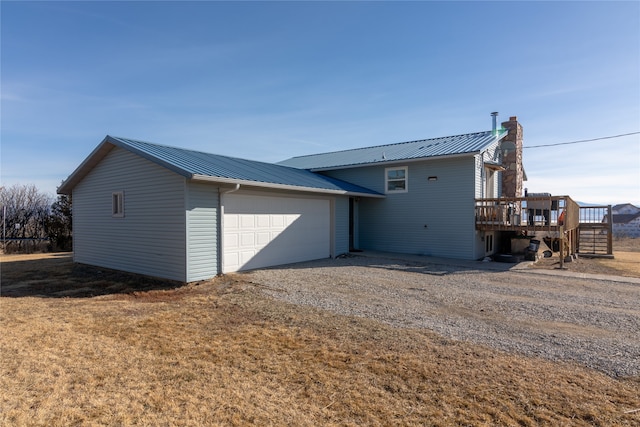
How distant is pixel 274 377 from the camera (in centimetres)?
360

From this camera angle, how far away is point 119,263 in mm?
10500

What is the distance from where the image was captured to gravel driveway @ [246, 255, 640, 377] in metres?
4.57

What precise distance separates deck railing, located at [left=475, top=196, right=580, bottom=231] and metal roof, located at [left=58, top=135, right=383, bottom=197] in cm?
479

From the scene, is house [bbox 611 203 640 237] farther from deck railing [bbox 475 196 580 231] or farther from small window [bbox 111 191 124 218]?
small window [bbox 111 191 124 218]

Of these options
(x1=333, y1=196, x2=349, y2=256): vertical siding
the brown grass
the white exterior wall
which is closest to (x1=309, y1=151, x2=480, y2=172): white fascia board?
(x1=333, y1=196, x2=349, y2=256): vertical siding


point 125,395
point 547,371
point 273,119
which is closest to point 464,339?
point 547,371

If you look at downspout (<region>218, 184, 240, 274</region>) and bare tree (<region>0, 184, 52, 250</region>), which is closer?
downspout (<region>218, 184, 240, 274</region>)

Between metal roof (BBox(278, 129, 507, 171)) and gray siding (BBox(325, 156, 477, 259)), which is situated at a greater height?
metal roof (BBox(278, 129, 507, 171))

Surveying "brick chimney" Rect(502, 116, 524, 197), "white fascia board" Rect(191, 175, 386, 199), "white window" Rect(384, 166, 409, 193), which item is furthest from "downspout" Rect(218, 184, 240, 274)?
"brick chimney" Rect(502, 116, 524, 197)

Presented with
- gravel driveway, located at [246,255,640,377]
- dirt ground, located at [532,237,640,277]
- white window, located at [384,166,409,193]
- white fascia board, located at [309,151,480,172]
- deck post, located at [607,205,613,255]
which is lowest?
dirt ground, located at [532,237,640,277]

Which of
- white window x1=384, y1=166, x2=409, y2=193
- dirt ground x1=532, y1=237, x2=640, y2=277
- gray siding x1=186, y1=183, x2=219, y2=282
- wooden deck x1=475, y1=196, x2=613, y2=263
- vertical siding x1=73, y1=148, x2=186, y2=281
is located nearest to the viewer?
gray siding x1=186, y1=183, x2=219, y2=282

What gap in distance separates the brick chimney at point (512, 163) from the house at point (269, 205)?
0.05 meters

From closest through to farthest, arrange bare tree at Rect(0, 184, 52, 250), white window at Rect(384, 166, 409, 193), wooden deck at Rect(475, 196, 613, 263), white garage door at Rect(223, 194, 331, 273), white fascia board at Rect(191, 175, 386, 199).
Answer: white fascia board at Rect(191, 175, 386, 199) → white garage door at Rect(223, 194, 331, 273) → wooden deck at Rect(475, 196, 613, 263) → white window at Rect(384, 166, 409, 193) → bare tree at Rect(0, 184, 52, 250)

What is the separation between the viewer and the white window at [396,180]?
46.6 feet
